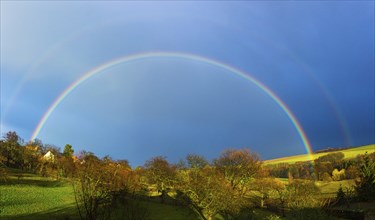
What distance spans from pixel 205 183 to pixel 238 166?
37193 millimetres

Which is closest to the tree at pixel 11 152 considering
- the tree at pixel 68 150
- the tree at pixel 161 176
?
the tree at pixel 68 150

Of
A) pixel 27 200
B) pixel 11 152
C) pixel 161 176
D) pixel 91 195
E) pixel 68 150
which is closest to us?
pixel 91 195

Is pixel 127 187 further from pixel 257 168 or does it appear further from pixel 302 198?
pixel 257 168

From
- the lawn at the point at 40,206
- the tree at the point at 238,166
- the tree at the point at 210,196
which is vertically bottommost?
the lawn at the point at 40,206

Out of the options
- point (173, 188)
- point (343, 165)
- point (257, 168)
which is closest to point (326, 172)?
point (343, 165)

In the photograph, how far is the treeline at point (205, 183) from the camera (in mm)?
45822

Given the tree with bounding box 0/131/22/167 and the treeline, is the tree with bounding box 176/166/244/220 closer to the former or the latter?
the treeline

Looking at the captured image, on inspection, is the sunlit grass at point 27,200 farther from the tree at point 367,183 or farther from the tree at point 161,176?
the tree at point 367,183

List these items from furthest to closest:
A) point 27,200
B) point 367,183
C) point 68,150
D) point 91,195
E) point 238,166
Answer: point 68,150 < point 238,166 < point 367,183 < point 27,200 < point 91,195

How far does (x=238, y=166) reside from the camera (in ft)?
292

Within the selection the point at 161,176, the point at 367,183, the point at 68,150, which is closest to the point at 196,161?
the point at 161,176

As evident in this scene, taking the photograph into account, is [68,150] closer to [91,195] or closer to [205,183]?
[205,183]

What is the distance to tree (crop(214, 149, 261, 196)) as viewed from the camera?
85.1 m

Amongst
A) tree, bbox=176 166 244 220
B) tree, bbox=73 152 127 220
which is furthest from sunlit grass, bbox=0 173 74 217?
tree, bbox=73 152 127 220
